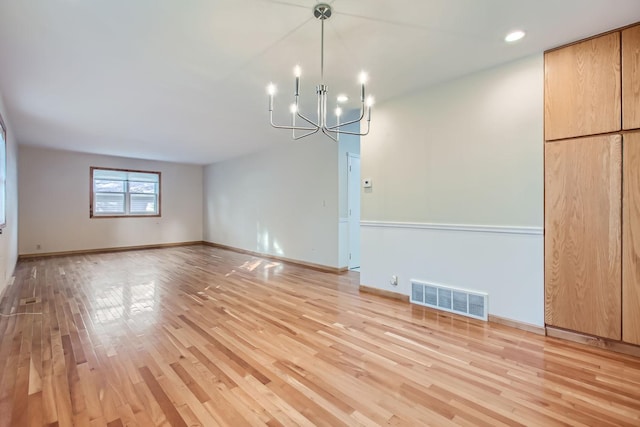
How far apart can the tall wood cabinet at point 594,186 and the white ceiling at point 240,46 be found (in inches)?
11.9

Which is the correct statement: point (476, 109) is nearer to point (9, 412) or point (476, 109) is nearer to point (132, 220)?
point (9, 412)

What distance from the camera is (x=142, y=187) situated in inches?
324

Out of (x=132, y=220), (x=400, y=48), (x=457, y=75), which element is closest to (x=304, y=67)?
(x=400, y=48)

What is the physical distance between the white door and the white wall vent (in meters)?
2.09

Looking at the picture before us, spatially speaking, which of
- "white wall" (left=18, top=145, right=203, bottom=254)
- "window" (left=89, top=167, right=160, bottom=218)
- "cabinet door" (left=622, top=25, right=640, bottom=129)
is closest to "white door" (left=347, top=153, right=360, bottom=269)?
"cabinet door" (left=622, top=25, right=640, bottom=129)

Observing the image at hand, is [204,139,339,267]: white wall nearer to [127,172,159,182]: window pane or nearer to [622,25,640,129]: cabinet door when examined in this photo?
[127,172,159,182]: window pane

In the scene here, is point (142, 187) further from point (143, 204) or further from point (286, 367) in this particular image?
point (286, 367)

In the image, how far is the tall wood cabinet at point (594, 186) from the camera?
2.30m

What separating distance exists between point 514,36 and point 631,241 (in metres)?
1.85

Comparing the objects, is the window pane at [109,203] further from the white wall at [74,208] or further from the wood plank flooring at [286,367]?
the wood plank flooring at [286,367]

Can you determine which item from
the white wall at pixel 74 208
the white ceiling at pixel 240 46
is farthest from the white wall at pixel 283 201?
the white ceiling at pixel 240 46

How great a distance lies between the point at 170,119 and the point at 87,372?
361cm

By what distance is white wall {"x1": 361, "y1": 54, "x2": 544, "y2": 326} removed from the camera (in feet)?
9.05

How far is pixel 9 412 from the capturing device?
1652 millimetres
